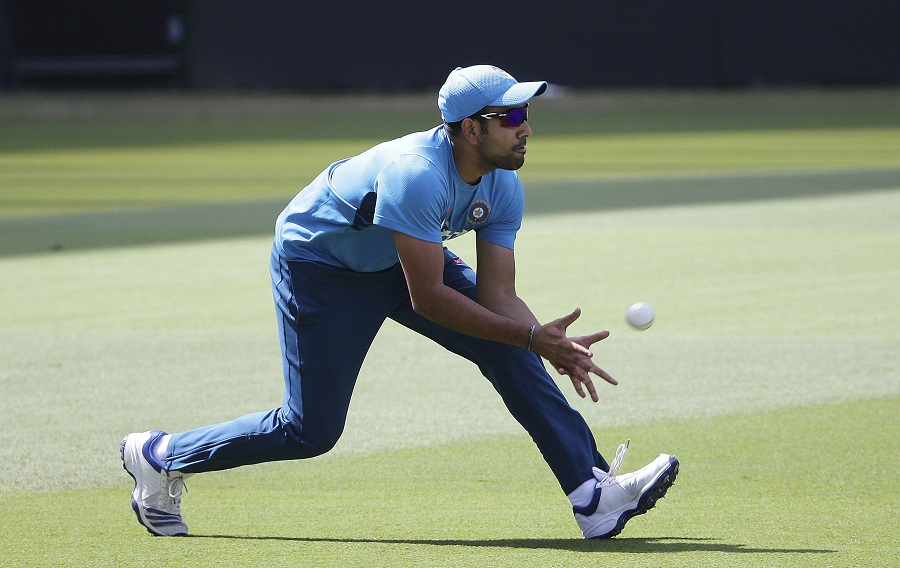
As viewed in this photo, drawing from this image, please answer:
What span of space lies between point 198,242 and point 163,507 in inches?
336

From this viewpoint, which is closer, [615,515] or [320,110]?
[615,515]

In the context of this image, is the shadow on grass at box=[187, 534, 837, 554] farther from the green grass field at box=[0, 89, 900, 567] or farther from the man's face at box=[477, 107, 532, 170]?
the man's face at box=[477, 107, 532, 170]

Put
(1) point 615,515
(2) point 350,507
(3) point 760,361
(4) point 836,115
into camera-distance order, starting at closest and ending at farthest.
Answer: (1) point 615,515, (2) point 350,507, (3) point 760,361, (4) point 836,115

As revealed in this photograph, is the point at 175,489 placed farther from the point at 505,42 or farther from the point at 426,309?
the point at 505,42

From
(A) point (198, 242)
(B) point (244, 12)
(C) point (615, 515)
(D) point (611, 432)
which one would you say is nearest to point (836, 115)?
(B) point (244, 12)

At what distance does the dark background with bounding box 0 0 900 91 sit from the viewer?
1231 inches

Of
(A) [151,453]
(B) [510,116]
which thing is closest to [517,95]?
(B) [510,116]

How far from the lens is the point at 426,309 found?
16.1ft

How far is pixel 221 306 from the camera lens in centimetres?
1029

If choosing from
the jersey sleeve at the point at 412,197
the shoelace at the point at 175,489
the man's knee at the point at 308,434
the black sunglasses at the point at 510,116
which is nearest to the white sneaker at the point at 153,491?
the shoelace at the point at 175,489

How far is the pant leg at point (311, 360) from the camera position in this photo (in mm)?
5078

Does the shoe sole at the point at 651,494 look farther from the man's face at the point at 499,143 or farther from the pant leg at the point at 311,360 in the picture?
the man's face at the point at 499,143

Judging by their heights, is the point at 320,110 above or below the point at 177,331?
below

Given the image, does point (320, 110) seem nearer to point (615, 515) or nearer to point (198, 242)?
point (198, 242)
